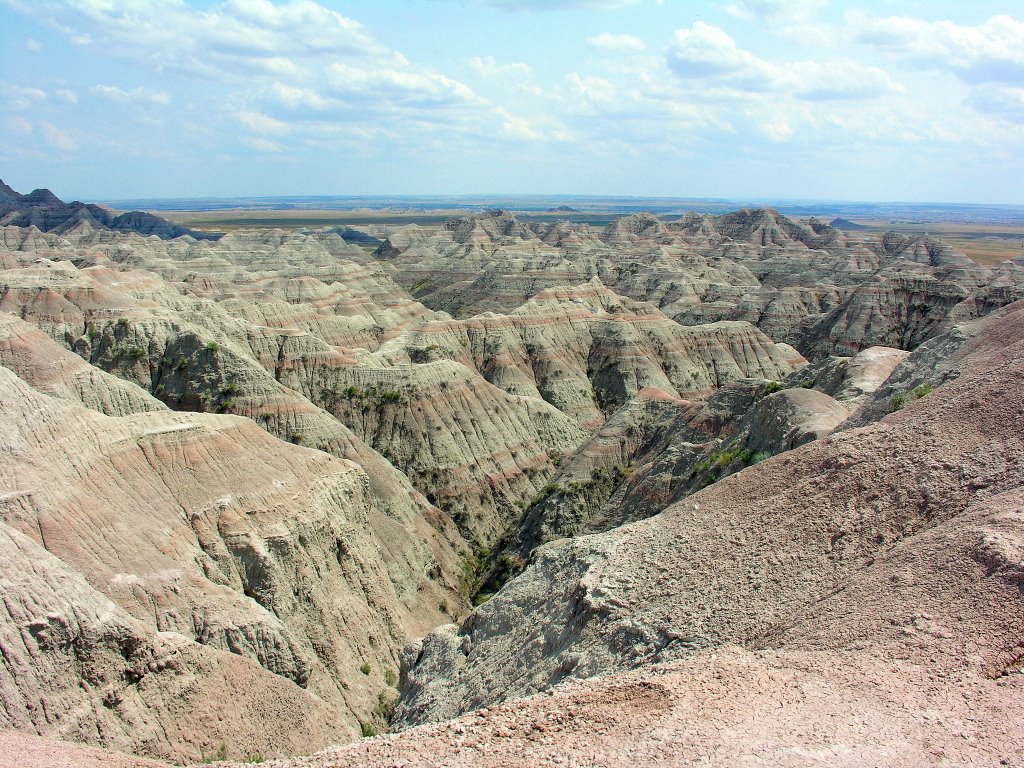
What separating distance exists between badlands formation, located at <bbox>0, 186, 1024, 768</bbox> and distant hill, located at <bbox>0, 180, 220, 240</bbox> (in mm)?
127812

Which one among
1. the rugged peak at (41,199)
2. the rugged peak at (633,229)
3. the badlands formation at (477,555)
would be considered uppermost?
the rugged peak at (41,199)

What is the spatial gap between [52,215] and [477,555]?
167569 millimetres

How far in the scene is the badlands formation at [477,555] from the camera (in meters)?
12.0

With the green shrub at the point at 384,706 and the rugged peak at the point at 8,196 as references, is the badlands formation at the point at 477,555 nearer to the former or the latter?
the green shrub at the point at 384,706

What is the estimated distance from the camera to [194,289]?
84438mm

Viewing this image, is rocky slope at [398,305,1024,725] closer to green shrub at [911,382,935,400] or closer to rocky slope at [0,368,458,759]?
green shrub at [911,382,935,400]

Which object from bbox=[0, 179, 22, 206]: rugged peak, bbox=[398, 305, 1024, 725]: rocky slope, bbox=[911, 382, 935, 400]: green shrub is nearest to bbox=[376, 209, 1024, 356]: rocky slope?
bbox=[911, 382, 935, 400]: green shrub

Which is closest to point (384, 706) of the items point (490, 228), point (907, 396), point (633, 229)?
point (907, 396)

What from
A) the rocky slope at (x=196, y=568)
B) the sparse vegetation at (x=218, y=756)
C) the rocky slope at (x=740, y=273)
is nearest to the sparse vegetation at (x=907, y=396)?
the rocky slope at (x=196, y=568)

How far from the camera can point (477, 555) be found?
46969mm

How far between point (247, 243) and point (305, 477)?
477 ft

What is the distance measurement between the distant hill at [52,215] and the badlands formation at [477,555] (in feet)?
419

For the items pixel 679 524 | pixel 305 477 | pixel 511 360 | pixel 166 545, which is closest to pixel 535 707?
pixel 679 524

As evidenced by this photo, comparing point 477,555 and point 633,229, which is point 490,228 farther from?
point 477,555
